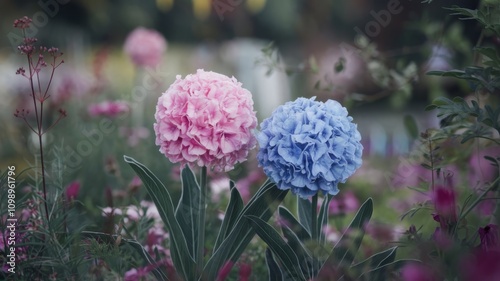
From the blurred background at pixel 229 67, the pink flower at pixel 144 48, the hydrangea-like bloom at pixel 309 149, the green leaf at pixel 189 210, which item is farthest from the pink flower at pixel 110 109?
the hydrangea-like bloom at pixel 309 149

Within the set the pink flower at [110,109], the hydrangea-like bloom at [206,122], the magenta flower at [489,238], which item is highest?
the hydrangea-like bloom at [206,122]

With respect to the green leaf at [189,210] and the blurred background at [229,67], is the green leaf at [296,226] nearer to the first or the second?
the green leaf at [189,210]

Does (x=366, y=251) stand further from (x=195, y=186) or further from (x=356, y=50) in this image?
(x=356, y=50)

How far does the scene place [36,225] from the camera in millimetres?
1755

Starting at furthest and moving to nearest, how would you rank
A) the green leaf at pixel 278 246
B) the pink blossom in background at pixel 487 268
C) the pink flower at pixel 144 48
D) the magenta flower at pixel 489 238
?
the pink flower at pixel 144 48, the green leaf at pixel 278 246, the magenta flower at pixel 489 238, the pink blossom in background at pixel 487 268

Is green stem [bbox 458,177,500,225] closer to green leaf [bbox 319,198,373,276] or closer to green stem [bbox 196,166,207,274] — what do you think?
green leaf [bbox 319,198,373,276]

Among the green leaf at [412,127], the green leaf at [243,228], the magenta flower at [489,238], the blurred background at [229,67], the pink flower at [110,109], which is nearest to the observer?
the magenta flower at [489,238]

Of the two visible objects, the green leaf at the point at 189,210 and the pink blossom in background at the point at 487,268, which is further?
the green leaf at the point at 189,210

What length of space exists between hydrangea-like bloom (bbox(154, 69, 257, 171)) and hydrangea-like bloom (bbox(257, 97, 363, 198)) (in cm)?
8

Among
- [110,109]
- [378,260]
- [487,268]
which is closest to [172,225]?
[378,260]

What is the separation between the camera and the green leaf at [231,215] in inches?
69.8

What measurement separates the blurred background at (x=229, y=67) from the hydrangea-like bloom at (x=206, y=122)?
0.38 meters

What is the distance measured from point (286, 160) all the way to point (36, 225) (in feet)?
2.26

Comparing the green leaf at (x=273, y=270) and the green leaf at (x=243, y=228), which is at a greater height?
the green leaf at (x=243, y=228)
